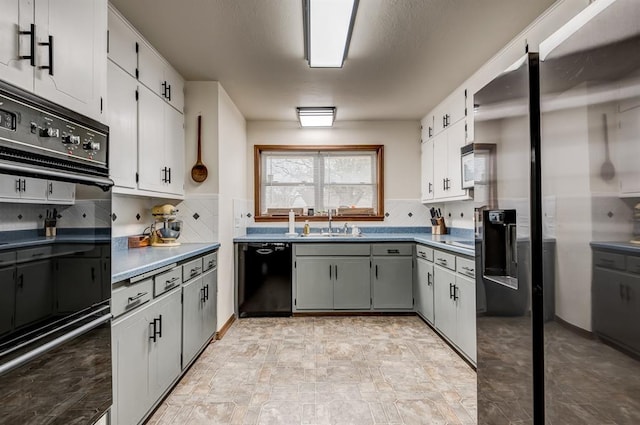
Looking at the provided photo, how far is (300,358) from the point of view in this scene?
283 centimetres

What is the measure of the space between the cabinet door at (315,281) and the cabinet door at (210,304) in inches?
41.2

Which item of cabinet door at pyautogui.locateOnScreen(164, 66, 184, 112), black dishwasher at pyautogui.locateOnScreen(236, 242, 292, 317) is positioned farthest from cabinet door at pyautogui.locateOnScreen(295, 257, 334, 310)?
cabinet door at pyautogui.locateOnScreen(164, 66, 184, 112)

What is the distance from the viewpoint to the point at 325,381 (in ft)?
7.96

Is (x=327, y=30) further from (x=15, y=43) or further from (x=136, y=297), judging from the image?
(x=136, y=297)

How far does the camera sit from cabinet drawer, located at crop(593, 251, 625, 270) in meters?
0.83

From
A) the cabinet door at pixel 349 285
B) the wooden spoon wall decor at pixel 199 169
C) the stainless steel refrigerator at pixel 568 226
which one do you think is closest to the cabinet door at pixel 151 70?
the wooden spoon wall decor at pixel 199 169

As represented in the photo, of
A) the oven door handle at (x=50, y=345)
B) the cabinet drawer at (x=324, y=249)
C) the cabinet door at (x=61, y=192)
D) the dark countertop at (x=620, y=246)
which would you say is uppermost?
the cabinet door at (x=61, y=192)

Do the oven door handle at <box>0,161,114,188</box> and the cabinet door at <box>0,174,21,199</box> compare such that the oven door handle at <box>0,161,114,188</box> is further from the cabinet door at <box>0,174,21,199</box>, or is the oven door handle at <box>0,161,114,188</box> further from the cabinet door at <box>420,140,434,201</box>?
the cabinet door at <box>420,140,434,201</box>

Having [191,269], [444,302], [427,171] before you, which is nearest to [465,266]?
[444,302]

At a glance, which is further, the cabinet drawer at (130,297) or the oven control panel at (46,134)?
the cabinet drawer at (130,297)

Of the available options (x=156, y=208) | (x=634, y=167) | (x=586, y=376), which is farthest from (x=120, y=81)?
(x=586, y=376)

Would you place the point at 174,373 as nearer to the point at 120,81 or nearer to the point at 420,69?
the point at 120,81

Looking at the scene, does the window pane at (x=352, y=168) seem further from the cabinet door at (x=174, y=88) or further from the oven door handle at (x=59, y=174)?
the oven door handle at (x=59, y=174)

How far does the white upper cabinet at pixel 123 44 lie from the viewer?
2133mm
